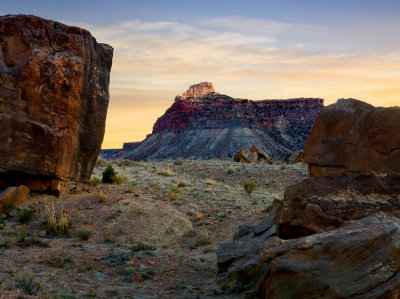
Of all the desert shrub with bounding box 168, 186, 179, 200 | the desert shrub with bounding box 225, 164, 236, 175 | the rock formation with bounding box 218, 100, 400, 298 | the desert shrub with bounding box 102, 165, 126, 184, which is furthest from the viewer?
the desert shrub with bounding box 225, 164, 236, 175

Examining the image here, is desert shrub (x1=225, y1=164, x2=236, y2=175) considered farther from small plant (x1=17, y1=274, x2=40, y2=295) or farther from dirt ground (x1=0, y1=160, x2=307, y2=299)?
small plant (x1=17, y1=274, x2=40, y2=295)

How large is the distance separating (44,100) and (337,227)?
13.1 metres

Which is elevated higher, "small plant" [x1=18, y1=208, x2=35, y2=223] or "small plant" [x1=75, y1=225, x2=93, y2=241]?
"small plant" [x1=18, y1=208, x2=35, y2=223]

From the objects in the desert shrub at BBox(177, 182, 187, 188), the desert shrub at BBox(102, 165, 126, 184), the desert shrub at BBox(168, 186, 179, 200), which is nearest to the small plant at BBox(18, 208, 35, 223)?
the desert shrub at BBox(102, 165, 126, 184)

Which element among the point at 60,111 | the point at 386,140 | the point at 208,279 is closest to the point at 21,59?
the point at 60,111

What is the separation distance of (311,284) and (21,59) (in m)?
15.2

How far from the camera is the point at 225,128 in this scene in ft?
341

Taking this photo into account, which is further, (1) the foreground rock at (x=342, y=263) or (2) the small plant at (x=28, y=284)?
(2) the small plant at (x=28, y=284)

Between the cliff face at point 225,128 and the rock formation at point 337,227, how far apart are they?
69793 mm

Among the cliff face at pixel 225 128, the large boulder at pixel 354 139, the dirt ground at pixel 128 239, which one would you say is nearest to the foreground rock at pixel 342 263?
the dirt ground at pixel 128 239

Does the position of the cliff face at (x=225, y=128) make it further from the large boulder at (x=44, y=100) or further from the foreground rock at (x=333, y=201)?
the foreground rock at (x=333, y=201)

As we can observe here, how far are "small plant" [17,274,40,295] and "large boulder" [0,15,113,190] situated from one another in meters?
8.76

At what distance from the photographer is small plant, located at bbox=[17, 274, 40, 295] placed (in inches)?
324

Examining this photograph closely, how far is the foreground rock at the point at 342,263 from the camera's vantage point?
6188mm
